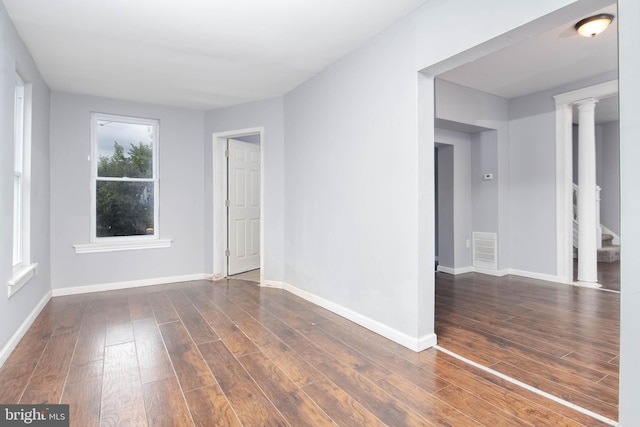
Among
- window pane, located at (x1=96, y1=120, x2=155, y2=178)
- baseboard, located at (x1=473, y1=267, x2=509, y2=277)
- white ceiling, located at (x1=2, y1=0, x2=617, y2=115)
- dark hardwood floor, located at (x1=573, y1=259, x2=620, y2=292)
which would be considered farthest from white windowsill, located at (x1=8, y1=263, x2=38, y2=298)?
dark hardwood floor, located at (x1=573, y1=259, x2=620, y2=292)

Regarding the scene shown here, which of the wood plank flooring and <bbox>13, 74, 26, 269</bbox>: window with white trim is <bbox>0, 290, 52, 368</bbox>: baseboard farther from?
<bbox>13, 74, 26, 269</bbox>: window with white trim

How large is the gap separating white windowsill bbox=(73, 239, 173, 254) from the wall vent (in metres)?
4.62

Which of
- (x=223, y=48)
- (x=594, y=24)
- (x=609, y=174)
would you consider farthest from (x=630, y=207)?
(x=609, y=174)

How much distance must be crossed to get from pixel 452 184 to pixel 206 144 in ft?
12.6

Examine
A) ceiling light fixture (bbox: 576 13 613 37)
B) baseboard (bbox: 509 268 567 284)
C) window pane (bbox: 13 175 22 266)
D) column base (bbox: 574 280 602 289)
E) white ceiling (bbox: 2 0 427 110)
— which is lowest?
column base (bbox: 574 280 602 289)

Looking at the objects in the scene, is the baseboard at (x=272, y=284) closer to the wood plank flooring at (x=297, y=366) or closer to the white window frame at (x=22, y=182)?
the wood plank flooring at (x=297, y=366)

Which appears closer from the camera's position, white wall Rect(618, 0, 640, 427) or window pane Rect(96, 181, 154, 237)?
white wall Rect(618, 0, 640, 427)

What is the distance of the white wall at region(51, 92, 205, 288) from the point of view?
411cm

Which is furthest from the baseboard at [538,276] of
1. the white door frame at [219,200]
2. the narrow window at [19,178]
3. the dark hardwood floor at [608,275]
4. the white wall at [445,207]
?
the narrow window at [19,178]

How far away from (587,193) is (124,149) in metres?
6.07

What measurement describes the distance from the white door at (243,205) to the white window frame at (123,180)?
0.97m

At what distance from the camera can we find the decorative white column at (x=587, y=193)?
4.34 m

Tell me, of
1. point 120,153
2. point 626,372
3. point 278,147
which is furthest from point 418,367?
point 120,153

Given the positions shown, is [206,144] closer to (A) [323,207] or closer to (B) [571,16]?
(A) [323,207]
